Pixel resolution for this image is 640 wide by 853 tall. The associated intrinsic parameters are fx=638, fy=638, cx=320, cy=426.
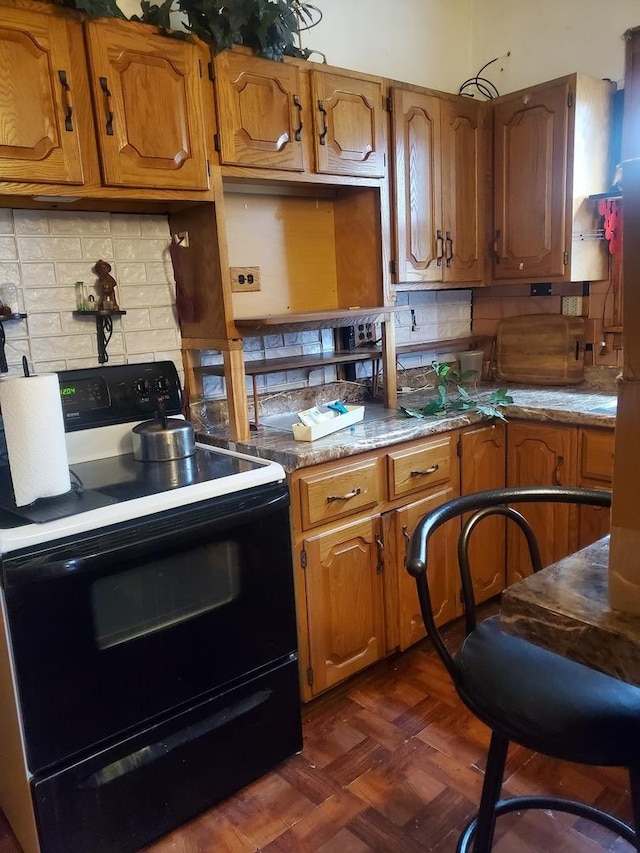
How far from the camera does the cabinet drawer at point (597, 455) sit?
218 centimetres

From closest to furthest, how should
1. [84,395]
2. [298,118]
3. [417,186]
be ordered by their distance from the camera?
[84,395]
[298,118]
[417,186]

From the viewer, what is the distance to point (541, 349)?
286 cm

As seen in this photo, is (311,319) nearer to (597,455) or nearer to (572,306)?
(597,455)

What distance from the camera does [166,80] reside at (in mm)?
1759

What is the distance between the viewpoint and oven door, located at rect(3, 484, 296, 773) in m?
1.32

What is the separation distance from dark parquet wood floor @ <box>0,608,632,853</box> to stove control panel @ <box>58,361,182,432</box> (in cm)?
110

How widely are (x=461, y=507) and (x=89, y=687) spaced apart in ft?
2.94

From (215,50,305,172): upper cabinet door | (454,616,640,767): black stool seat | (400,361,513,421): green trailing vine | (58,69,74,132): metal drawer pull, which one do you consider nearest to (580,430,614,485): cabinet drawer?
(400,361,513,421): green trailing vine

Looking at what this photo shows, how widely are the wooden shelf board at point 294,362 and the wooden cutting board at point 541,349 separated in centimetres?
81

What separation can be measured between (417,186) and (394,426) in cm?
100

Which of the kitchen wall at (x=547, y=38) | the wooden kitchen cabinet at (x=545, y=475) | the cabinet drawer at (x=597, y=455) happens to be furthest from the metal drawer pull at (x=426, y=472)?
the kitchen wall at (x=547, y=38)

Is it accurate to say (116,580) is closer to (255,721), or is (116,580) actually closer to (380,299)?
(255,721)

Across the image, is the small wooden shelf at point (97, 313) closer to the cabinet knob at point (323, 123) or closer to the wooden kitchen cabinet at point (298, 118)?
the wooden kitchen cabinet at point (298, 118)

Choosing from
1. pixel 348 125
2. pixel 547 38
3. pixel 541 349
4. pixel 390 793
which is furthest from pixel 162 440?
pixel 547 38
